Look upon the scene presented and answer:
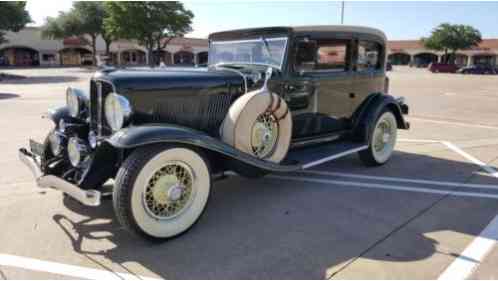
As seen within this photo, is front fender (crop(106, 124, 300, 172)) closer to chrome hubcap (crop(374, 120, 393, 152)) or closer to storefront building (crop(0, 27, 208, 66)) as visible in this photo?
chrome hubcap (crop(374, 120, 393, 152))

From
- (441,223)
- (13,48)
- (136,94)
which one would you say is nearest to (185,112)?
(136,94)

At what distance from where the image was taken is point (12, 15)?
2938cm

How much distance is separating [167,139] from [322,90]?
2.43m

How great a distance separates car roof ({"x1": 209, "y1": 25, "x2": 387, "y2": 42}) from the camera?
4312mm

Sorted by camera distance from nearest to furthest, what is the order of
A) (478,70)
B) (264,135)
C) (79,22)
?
(264,135) → (478,70) → (79,22)

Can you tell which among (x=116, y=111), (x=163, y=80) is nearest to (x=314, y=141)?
(x=163, y=80)

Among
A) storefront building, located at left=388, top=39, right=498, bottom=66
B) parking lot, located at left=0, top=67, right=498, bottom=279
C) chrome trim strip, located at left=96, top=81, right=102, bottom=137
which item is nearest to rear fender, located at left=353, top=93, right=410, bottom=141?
parking lot, located at left=0, top=67, right=498, bottom=279

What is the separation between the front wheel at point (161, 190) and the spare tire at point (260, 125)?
518 millimetres

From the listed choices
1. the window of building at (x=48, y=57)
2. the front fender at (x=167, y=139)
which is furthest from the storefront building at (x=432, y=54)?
the front fender at (x=167, y=139)

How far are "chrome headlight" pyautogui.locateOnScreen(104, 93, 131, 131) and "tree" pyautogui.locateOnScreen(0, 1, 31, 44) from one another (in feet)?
102

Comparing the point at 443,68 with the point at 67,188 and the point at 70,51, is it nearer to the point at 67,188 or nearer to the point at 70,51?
the point at 70,51

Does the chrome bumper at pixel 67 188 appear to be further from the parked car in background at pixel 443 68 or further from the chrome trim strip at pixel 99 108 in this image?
the parked car in background at pixel 443 68

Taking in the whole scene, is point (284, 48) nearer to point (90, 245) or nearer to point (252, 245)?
point (252, 245)

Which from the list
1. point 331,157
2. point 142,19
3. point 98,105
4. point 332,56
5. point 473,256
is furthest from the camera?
point 142,19
